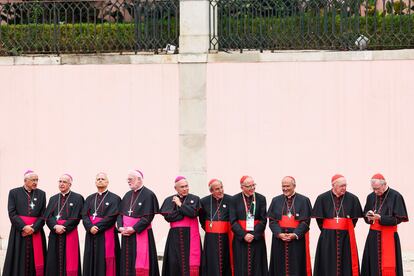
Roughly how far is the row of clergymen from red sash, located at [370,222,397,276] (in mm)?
12

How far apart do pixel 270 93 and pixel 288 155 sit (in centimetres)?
90

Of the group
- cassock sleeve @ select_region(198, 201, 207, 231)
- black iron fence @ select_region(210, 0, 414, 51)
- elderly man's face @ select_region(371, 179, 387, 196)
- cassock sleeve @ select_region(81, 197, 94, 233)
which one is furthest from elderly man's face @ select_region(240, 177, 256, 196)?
black iron fence @ select_region(210, 0, 414, 51)

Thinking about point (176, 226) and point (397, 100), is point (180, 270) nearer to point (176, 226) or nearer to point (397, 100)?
point (176, 226)

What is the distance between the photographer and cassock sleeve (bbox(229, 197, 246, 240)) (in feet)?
49.6

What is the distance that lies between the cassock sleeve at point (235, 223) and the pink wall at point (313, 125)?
228 centimetres

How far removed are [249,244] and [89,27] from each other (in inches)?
192

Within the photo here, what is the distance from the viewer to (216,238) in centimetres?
1540

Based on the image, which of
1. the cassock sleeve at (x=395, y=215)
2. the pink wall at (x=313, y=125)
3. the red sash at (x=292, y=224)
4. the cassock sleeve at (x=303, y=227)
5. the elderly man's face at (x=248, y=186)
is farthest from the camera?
the pink wall at (x=313, y=125)

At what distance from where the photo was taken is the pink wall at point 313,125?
17.2 meters

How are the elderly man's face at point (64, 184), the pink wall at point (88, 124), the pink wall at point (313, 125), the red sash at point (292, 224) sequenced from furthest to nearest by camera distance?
1. the pink wall at point (88, 124)
2. the pink wall at point (313, 125)
3. the elderly man's face at point (64, 184)
4. the red sash at point (292, 224)

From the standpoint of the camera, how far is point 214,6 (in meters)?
18.0

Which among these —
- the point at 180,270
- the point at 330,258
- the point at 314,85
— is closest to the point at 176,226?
the point at 180,270

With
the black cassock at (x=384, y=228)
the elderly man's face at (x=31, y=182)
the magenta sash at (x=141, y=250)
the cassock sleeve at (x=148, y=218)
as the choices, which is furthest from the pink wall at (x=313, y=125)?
the elderly man's face at (x=31, y=182)

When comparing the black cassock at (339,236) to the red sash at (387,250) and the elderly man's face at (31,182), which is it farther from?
the elderly man's face at (31,182)
